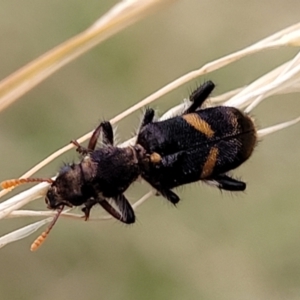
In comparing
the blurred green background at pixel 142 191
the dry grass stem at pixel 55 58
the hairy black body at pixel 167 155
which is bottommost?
the blurred green background at pixel 142 191

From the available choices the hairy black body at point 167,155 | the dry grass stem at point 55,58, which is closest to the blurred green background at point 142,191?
the hairy black body at point 167,155

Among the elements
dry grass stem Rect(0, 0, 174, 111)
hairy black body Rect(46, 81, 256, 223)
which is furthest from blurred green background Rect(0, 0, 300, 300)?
dry grass stem Rect(0, 0, 174, 111)

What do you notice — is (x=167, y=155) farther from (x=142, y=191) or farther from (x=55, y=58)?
(x=142, y=191)

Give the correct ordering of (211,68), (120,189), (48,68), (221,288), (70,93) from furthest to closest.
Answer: (70,93) < (221,288) < (120,189) < (211,68) < (48,68)

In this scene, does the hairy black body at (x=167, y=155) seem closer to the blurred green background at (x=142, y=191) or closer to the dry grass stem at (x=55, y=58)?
the dry grass stem at (x=55, y=58)

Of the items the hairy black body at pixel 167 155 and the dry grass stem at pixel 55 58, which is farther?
the hairy black body at pixel 167 155

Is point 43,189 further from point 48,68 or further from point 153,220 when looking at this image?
point 153,220

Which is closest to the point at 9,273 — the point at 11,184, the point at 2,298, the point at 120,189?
the point at 2,298
